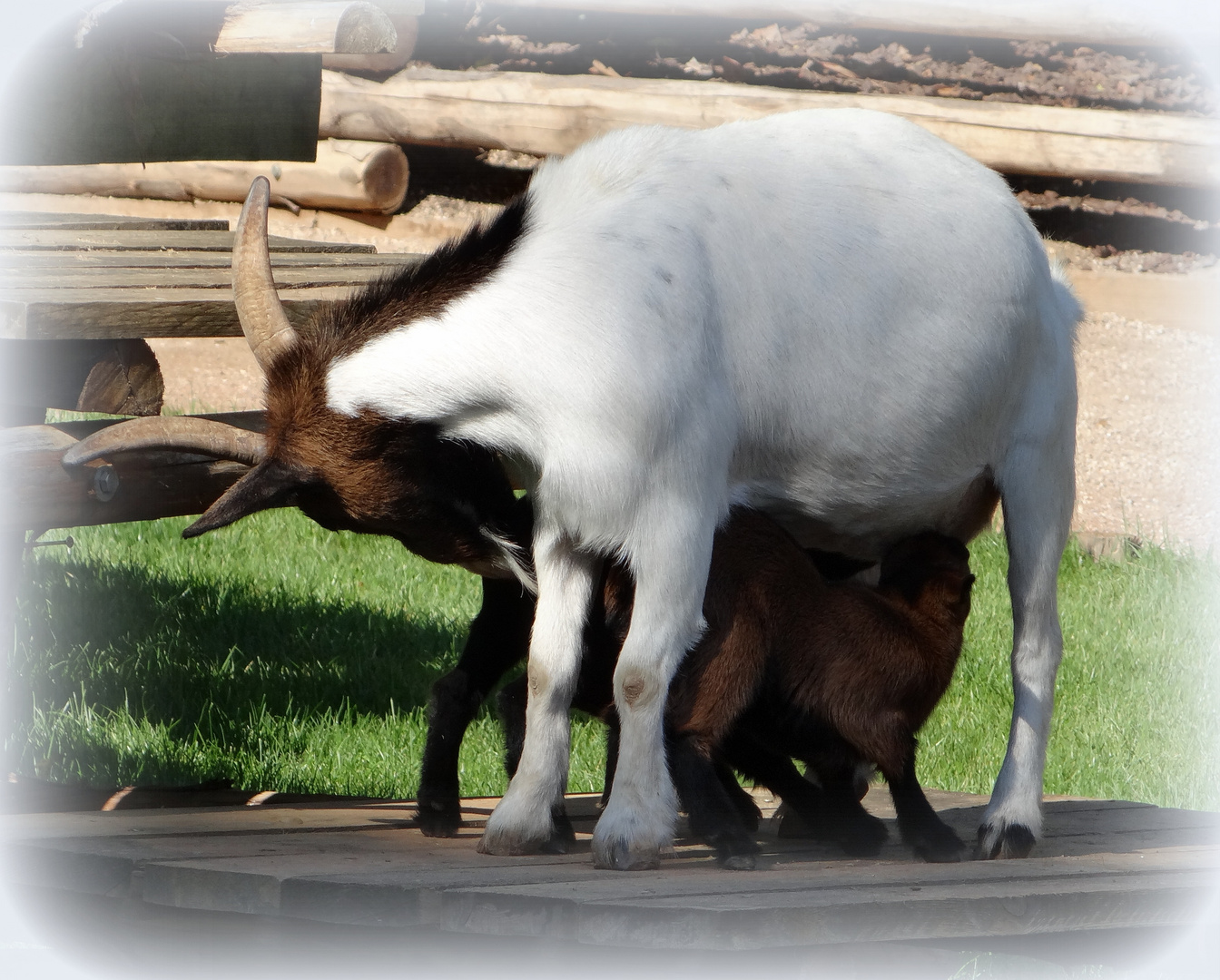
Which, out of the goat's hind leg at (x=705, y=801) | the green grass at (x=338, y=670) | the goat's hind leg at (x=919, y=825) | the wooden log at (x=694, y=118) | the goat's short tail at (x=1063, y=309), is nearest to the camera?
the goat's hind leg at (x=705, y=801)

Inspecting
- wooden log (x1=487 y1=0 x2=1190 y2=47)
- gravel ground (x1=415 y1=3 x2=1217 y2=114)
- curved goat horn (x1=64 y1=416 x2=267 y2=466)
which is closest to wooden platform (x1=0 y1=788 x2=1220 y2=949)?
curved goat horn (x1=64 y1=416 x2=267 y2=466)

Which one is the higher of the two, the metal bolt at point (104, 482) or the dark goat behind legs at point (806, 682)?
the metal bolt at point (104, 482)

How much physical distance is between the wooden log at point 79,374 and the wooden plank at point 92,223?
113cm

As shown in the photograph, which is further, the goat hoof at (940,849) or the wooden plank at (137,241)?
the wooden plank at (137,241)

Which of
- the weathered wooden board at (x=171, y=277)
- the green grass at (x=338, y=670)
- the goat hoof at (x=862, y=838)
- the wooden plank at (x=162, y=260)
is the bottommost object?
the green grass at (x=338, y=670)

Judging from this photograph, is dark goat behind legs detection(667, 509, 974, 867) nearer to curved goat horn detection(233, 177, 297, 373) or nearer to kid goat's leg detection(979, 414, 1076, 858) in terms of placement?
kid goat's leg detection(979, 414, 1076, 858)

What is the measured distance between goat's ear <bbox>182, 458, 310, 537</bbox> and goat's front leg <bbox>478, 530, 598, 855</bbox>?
541 millimetres

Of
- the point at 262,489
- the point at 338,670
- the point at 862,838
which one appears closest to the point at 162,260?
the point at 262,489

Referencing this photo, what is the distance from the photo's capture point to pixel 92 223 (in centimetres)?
525

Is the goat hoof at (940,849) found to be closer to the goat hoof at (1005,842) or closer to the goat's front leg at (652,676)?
the goat hoof at (1005,842)

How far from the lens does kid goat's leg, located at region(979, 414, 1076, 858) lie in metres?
3.70

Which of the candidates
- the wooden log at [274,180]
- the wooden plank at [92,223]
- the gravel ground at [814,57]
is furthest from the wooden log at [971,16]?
the wooden plank at [92,223]

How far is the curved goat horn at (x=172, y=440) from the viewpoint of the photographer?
10.7 feet

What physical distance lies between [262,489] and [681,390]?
2.94 feet
